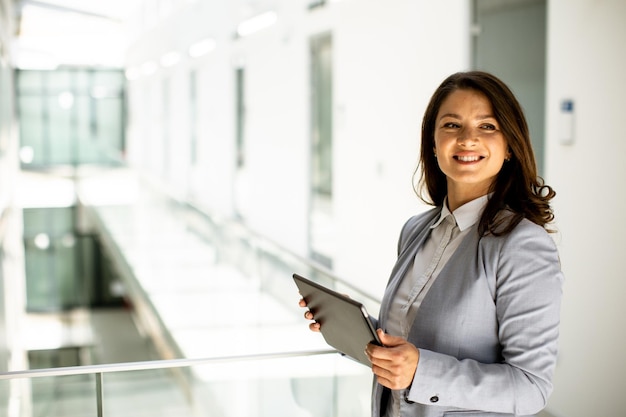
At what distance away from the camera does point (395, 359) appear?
6.00 ft

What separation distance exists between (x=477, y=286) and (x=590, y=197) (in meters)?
3.63

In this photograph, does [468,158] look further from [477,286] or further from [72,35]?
[72,35]

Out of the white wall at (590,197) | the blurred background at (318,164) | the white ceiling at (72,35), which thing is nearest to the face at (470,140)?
the blurred background at (318,164)

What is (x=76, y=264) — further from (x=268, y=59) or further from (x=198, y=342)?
(x=198, y=342)

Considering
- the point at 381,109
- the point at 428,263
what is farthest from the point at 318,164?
the point at 428,263

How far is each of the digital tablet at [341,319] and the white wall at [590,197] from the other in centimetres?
323

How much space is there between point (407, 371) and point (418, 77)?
245 inches

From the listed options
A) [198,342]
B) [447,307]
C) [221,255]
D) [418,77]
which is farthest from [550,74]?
[221,255]

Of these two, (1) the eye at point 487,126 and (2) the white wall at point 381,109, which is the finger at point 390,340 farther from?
(2) the white wall at point 381,109

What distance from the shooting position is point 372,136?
8.81 m

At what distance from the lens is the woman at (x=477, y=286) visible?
1.81m

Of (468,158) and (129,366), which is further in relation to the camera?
(129,366)

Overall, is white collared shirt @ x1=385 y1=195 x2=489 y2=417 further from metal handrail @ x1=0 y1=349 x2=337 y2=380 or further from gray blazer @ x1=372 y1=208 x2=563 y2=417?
→ metal handrail @ x1=0 y1=349 x2=337 y2=380

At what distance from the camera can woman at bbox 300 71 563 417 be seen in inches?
71.1
